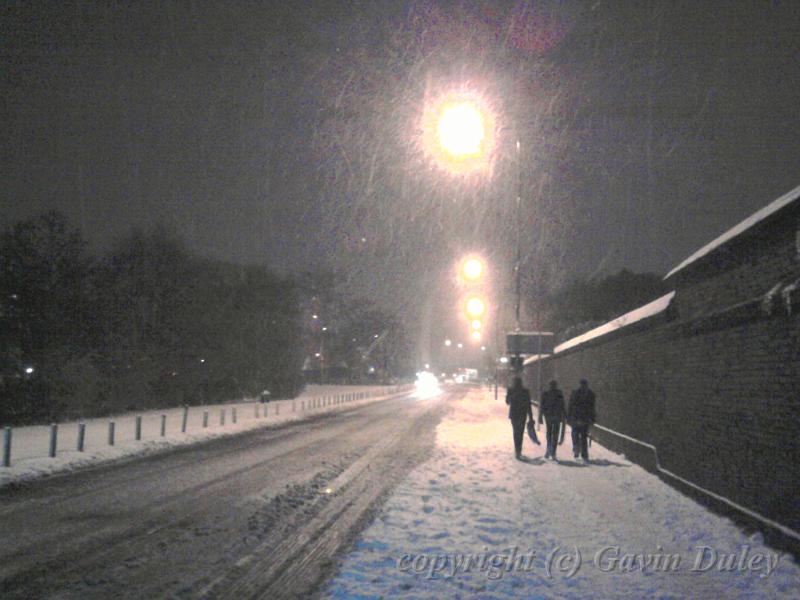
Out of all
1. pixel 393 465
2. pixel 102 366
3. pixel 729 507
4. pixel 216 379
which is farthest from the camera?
pixel 216 379

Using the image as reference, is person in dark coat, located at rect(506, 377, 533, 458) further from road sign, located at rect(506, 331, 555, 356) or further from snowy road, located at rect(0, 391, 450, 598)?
road sign, located at rect(506, 331, 555, 356)

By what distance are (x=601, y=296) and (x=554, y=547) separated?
63.2m

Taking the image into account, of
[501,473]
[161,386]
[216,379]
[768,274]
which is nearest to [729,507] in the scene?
[768,274]

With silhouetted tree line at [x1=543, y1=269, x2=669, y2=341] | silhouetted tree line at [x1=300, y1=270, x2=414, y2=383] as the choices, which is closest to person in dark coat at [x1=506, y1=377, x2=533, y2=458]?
silhouetted tree line at [x1=543, y1=269, x2=669, y2=341]

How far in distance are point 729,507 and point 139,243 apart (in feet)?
137

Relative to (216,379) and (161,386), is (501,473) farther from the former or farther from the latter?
(216,379)

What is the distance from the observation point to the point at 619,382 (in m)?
16.4

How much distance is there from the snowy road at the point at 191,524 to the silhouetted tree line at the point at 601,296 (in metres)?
47.4

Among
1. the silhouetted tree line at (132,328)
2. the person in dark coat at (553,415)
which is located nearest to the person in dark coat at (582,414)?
the person in dark coat at (553,415)

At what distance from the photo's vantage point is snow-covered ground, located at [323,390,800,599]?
625 cm

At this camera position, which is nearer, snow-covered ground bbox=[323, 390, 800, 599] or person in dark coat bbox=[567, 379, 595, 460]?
snow-covered ground bbox=[323, 390, 800, 599]

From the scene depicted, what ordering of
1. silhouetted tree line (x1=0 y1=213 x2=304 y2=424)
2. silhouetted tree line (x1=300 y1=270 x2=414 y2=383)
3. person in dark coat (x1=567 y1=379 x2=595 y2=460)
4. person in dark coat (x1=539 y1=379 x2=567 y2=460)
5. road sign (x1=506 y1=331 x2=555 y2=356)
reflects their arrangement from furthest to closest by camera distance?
silhouetted tree line (x1=300 y1=270 x2=414 y2=383)
silhouetted tree line (x1=0 y1=213 x2=304 y2=424)
road sign (x1=506 y1=331 x2=555 y2=356)
person in dark coat (x1=539 y1=379 x2=567 y2=460)
person in dark coat (x1=567 y1=379 x2=595 y2=460)

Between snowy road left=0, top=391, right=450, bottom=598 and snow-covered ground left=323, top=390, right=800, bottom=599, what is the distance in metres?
0.65

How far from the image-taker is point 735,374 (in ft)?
28.4
